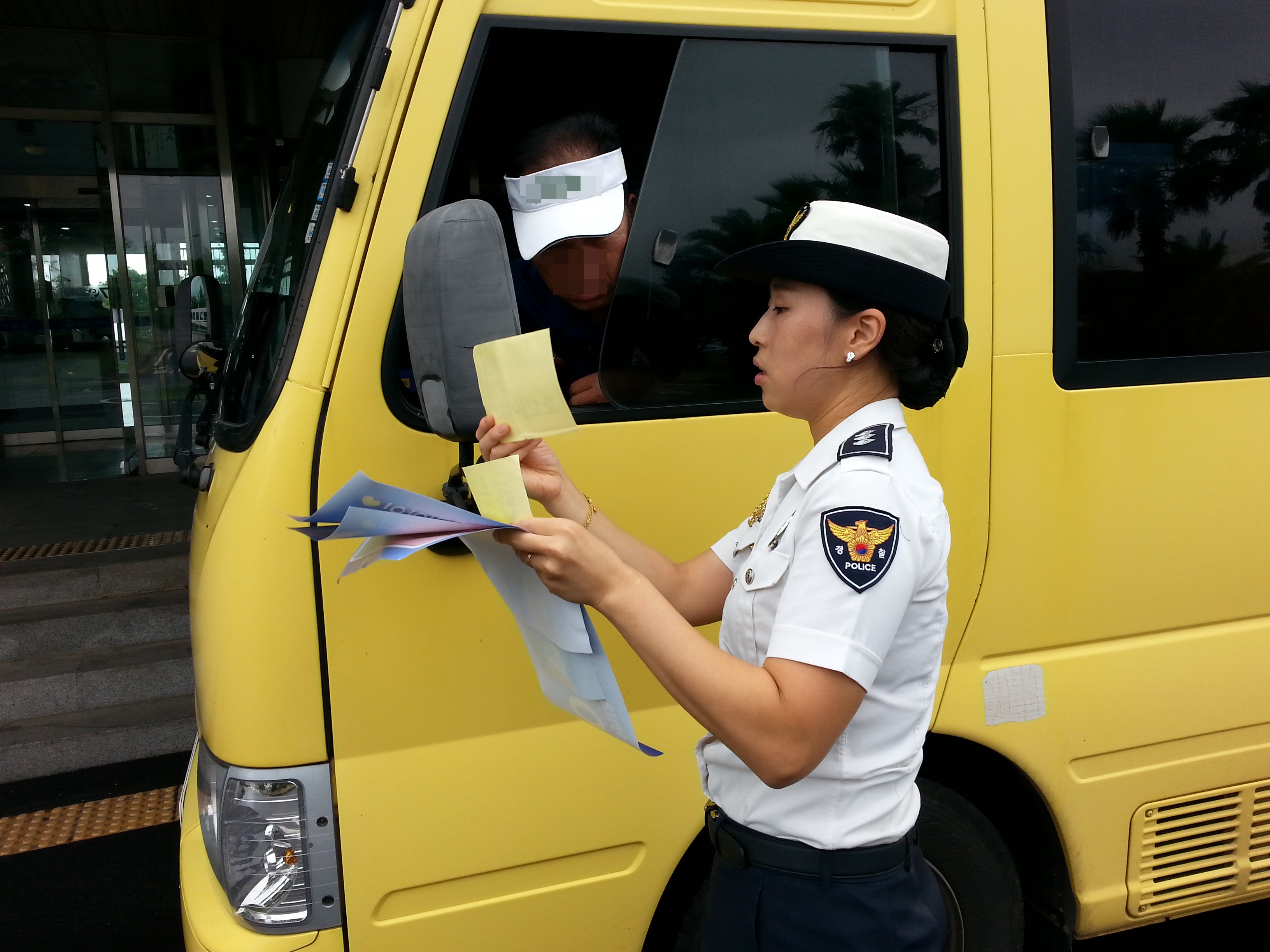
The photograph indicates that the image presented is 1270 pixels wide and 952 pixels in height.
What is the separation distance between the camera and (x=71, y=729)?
4.17m

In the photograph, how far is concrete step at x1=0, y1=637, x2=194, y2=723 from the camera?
4242mm

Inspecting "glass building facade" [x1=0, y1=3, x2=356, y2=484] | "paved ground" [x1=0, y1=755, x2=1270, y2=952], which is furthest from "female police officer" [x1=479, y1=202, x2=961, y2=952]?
"glass building facade" [x1=0, y1=3, x2=356, y2=484]

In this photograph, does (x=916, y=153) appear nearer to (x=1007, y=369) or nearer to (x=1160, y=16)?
(x=1007, y=369)

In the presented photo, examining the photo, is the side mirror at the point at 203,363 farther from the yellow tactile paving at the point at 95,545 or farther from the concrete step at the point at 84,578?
the yellow tactile paving at the point at 95,545

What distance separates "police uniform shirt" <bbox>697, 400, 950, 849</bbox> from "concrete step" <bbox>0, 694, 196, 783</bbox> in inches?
139

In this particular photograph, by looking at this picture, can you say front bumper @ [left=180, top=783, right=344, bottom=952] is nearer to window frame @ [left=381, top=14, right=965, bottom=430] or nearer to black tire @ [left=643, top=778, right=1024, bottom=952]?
black tire @ [left=643, top=778, right=1024, bottom=952]

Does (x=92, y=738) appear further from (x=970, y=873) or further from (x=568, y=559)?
(x=568, y=559)

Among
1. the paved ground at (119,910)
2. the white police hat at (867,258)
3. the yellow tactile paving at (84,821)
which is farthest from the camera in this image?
the yellow tactile paving at (84,821)

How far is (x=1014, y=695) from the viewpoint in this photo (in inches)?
76.5

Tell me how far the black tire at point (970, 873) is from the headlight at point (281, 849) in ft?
3.80

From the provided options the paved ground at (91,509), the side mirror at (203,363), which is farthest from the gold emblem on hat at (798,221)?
the paved ground at (91,509)

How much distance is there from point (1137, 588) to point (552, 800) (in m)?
1.30

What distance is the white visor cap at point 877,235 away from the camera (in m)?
1.22

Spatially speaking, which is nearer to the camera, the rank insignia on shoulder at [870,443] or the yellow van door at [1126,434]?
the rank insignia on shoulder at [870,443]
